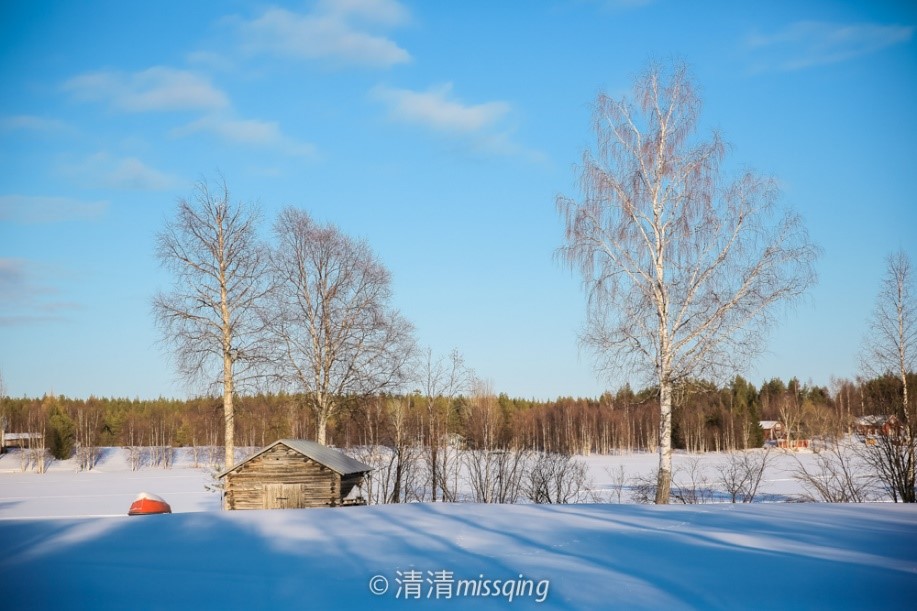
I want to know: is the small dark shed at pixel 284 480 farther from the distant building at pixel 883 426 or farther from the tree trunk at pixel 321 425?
the distant building at pixel 883 426

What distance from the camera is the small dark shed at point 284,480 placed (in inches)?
694

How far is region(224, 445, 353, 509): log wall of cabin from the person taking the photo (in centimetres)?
1765

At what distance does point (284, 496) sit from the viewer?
1764 centimetres

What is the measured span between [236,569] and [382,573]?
54.2 inches

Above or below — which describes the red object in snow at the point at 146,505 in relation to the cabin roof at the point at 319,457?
below

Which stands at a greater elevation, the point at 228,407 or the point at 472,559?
the point at 228,407

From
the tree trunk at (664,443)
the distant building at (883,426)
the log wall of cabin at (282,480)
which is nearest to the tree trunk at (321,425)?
the log wall of cabin at (282,480)

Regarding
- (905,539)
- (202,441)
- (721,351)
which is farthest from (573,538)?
(202,441)

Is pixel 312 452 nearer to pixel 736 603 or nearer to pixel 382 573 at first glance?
pixel 382 573
